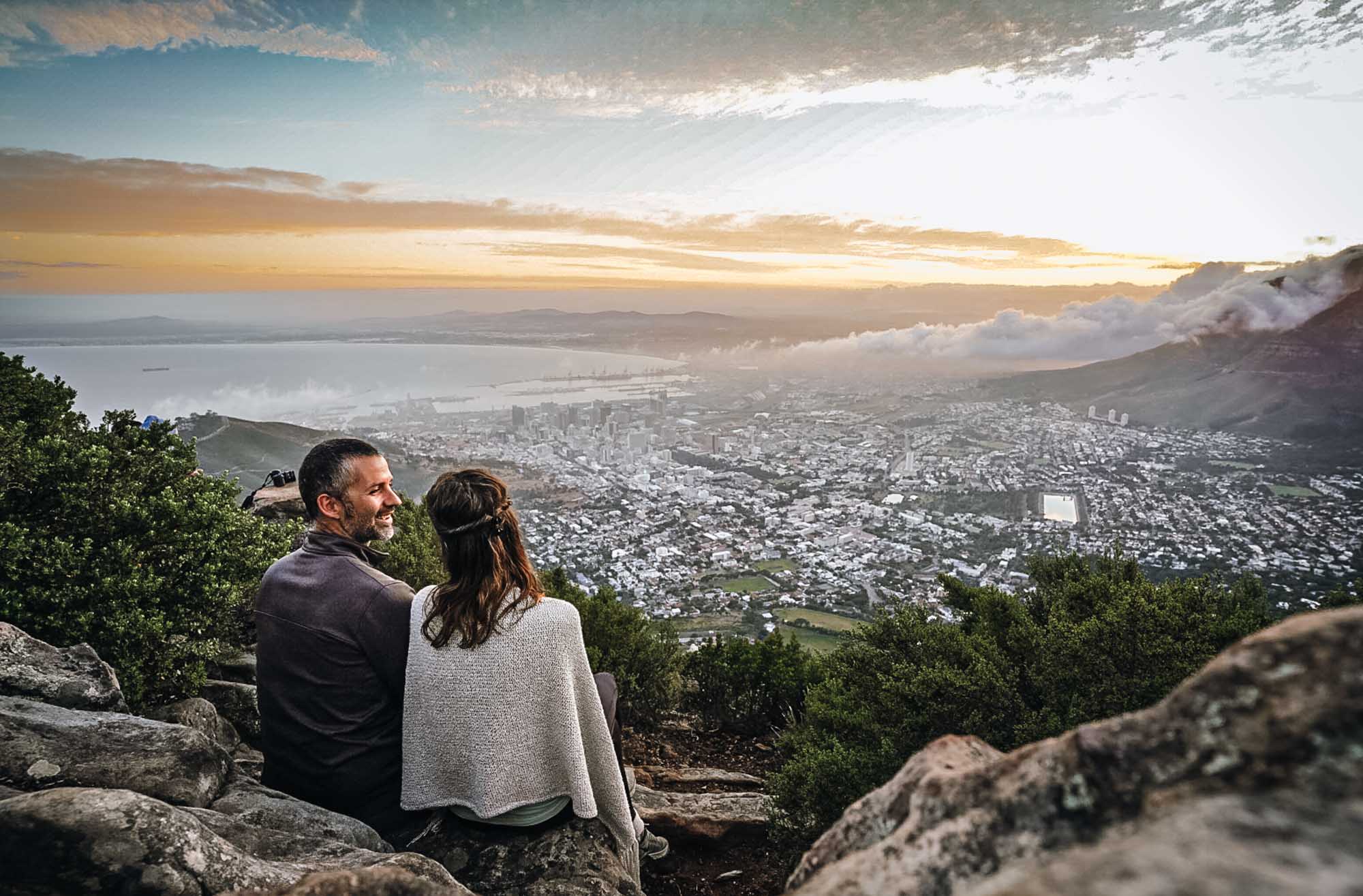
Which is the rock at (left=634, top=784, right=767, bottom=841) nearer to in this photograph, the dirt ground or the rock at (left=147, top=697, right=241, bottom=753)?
the dirt ground

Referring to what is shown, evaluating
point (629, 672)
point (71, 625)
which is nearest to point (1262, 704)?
point (71, 625)

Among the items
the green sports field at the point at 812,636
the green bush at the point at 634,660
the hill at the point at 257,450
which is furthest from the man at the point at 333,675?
the hill at the point at 257,450

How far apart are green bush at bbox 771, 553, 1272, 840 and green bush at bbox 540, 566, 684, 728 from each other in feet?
7.78

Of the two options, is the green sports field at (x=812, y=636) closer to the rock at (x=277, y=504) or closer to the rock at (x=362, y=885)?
the rock at (x=277, y=504)

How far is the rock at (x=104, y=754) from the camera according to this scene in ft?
9.42

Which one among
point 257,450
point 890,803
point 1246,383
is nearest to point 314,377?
point 257,450

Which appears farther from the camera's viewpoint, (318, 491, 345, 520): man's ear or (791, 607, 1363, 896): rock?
(318, 491, 345, 520): man's ear

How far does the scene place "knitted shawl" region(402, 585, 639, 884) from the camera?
3139 millimetres

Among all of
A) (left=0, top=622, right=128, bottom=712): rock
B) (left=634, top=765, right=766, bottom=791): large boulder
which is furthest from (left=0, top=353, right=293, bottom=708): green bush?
(left=634, top=765, right=766, bottom=791): large boulder

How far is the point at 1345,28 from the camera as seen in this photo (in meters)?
27.7

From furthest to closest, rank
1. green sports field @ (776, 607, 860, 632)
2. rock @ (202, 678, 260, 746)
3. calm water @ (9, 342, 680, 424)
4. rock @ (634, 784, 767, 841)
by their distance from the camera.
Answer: calm water @ (9, 342, 680, 424) → green sports field @ (776, 607, 860, 632) → rock @ (202, 678, 260, 746) → rock @ (634, 784, 767, 841)

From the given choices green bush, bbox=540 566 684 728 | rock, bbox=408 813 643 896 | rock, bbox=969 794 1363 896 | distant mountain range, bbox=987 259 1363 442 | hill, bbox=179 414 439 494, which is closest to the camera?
rock, bbox=969 794 1363 896

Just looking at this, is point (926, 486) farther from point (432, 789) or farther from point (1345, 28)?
point (432, 789)

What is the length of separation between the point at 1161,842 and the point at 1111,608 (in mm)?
4964
